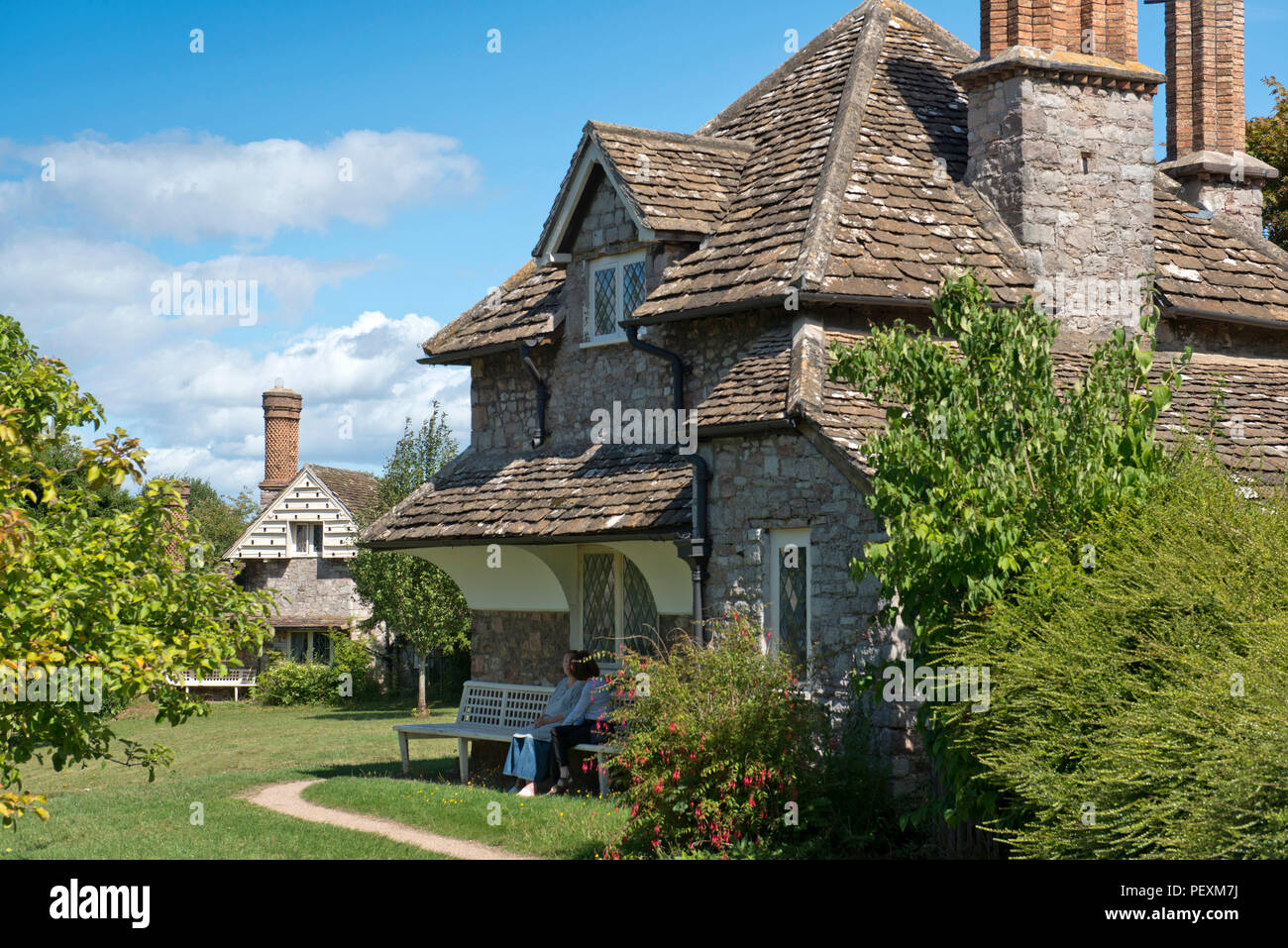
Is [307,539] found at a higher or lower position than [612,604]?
higher

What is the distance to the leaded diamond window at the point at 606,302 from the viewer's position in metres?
16.1

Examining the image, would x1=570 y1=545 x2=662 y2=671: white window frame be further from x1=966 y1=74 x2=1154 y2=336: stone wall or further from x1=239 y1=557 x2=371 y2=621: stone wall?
x1=239 y1=557 x2=371 y2=621: stone wall

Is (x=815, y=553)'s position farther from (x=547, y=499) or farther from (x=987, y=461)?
(x=547, y=499)

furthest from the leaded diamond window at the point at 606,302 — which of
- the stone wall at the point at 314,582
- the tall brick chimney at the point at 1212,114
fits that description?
the stone wall at the point at 314,582

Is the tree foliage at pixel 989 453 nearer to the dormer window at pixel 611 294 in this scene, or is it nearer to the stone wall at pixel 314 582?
the dormer window at pixel 611 294

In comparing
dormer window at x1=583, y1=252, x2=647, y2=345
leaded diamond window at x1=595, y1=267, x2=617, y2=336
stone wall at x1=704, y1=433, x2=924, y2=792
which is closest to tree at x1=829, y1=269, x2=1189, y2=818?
stone wall at x1=704, y1=433, x2=924, y2=792

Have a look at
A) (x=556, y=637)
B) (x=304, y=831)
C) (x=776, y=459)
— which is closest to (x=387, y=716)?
(x=556, y=637)

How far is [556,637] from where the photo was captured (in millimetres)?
16750

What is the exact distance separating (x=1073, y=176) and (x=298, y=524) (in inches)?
1392

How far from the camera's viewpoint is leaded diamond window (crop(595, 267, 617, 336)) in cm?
1612

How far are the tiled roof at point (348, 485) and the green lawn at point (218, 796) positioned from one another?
1317 centimetres

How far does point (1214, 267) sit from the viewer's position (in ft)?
50.2

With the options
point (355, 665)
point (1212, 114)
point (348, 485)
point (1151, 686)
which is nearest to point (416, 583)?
point (355, 665)

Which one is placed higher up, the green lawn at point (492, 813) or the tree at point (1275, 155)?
the tree at point (1275, 155)
